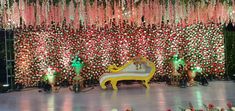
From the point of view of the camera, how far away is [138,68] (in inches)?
349

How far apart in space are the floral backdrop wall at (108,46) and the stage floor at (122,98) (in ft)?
2.42

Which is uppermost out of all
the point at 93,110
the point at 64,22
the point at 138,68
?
the point at 64,22

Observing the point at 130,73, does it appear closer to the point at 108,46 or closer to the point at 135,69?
the point at 135,69

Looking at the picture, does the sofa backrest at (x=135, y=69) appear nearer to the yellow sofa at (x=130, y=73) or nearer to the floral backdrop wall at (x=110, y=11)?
the yellow sofa at (x=130, y=73)

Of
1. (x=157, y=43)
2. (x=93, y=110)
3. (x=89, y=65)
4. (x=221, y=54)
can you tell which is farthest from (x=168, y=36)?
(x=93, y=110)

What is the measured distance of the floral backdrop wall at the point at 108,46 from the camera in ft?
30.8

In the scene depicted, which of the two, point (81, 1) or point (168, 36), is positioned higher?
point (81, 1)

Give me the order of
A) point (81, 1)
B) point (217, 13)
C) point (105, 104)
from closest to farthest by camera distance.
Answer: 1. point (105, 104)
2. point (81, 1)
3. point (217, 13)

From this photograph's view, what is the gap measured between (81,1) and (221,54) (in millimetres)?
5068

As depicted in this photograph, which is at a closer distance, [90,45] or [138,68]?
[138,68]

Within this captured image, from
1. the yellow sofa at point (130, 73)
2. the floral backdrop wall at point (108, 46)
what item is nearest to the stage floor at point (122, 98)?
the yellow sofa at point (130, 73)

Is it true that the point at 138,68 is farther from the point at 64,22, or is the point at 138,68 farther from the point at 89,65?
the point at 64,22

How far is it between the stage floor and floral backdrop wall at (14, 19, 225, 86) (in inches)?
29.1

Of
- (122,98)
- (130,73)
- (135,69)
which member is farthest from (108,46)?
(122,98)
